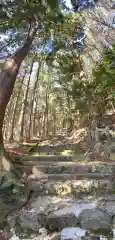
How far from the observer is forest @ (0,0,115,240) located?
4.31 m

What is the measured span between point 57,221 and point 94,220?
56 cm

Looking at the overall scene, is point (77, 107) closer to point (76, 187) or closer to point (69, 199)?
point (76, 187)

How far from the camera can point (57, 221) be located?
426 cm

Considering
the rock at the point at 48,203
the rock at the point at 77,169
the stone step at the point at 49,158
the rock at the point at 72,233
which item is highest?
the stone step at the point at 49,158

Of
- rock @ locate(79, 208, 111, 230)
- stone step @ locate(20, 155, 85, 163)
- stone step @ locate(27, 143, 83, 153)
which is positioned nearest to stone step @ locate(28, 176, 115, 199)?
rock @ locate(79, 208, 111, 230)

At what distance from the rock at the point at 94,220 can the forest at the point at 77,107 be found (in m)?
0.01

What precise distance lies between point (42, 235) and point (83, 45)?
7.75 m

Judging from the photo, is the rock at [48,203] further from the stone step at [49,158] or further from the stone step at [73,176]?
the stone step at [49,158]

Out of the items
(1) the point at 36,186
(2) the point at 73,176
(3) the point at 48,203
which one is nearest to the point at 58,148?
(2) the point at 73,176

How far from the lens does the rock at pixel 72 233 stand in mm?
3926

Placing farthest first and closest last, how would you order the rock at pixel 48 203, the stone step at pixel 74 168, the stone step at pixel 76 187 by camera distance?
the stone step at pixel 74 168 < the stone step at pixel 76 187 < the rock at pixel 48 203

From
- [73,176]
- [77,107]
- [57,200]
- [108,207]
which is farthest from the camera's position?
[77,107]

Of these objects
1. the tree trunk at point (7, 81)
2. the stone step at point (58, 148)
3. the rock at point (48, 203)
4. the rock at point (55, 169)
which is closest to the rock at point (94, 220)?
the rock at point (48, 203)

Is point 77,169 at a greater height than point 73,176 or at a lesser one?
greater
